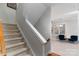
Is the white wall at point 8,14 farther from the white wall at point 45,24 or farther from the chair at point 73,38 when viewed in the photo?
the chair at point 73,38

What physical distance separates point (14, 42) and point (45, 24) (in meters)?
0.62

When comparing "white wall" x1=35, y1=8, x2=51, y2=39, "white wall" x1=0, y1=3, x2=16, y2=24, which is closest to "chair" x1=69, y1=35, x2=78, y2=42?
"white wall" x1=35, y1=8, x2=51, y2=39

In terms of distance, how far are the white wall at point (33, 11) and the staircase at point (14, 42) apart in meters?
0.29

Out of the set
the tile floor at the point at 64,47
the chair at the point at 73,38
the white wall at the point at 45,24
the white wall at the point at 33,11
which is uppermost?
the white wall at the point at 33,11

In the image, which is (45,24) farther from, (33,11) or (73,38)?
(73,38)

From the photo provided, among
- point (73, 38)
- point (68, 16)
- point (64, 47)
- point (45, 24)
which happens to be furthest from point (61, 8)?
point (64, 47)

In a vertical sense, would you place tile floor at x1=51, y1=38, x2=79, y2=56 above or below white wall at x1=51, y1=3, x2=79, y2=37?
below

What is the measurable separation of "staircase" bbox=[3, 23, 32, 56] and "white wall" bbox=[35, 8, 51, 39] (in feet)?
1.20

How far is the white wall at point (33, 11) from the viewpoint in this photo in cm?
Result: 214

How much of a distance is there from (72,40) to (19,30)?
93 cm

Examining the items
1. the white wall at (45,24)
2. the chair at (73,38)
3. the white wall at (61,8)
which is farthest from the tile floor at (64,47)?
the white wall at (61,8)

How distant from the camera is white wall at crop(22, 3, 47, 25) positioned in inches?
84.4

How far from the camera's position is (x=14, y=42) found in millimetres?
2119

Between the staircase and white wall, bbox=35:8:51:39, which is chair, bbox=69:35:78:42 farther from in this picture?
the staircase
